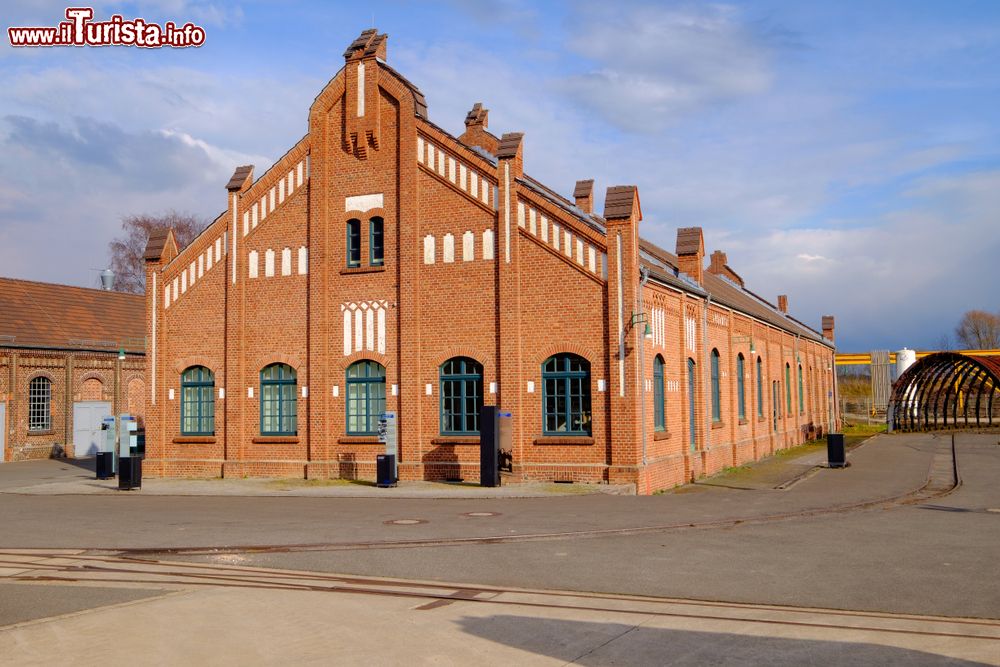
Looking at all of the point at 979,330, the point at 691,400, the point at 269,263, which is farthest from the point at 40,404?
the point at 979,330

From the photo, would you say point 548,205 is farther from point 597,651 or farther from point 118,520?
point 597,651

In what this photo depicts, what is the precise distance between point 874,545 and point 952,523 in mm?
3229

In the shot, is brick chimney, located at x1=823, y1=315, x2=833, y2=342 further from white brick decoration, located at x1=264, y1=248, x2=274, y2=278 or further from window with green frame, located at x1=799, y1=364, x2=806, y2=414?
white brick decoration, located at x1=264, y1=248, x2=274, y2=278

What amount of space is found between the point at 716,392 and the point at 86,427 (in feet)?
89.6

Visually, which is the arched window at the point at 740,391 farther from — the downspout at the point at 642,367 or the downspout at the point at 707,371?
the downspout at the point at 642,367

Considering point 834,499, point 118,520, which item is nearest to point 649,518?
point 834,499

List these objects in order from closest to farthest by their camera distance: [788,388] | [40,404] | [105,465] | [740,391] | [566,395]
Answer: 1. [566,395]
2. [105,465]
3. [740,391]
4. [40,404]
5. [788,388]

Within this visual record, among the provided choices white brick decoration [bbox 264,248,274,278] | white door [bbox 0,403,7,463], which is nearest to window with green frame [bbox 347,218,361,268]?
white brick decoration [bbox 264,248,274,278]

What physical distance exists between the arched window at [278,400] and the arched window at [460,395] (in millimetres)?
4579

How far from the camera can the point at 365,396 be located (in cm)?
2420

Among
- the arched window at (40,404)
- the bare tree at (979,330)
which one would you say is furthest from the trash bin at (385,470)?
the bare tree at (979,330)

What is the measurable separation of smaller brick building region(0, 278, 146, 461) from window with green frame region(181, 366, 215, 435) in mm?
10193

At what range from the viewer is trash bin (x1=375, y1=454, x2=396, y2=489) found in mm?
21889

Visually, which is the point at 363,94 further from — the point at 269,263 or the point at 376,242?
the point at 269,263
